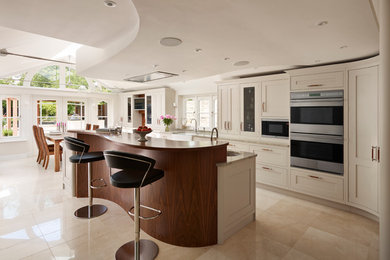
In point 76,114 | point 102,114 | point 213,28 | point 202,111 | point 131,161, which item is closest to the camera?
point 131,161

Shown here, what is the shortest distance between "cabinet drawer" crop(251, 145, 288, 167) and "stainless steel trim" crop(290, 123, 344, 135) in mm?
390

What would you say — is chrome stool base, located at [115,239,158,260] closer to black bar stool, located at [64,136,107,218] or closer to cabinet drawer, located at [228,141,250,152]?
black bar stool, located at [64,136,107,218]

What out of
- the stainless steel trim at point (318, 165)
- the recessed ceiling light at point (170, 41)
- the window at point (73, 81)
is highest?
the window at point (73, 81)

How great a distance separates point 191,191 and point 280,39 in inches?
75.9

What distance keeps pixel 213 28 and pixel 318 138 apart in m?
2.43

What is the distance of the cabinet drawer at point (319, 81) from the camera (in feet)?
10.3

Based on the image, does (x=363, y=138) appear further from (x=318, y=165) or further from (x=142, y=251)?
(x=142, y=251)

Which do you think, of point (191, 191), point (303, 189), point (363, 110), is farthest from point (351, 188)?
point (191, 191)

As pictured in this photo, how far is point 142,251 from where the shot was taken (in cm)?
213

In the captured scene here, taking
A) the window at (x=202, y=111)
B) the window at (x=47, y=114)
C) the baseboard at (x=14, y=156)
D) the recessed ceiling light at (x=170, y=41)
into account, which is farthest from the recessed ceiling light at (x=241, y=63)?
the baseboard at (x=14, y=156)

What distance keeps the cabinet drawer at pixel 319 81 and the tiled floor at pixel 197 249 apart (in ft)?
6.08

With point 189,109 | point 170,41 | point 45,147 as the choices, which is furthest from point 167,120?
point 170,41

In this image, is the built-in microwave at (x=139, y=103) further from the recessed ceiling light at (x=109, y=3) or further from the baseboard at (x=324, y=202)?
the recessed ceiling light at (x=109, y=3)

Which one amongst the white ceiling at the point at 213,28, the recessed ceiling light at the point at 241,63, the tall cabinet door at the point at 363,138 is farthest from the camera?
the recessed ceiling light at the point at 241,63
